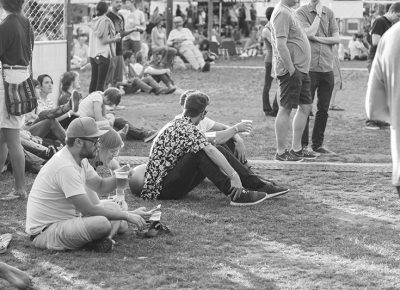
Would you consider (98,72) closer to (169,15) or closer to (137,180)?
(137,180)

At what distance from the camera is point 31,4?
1169cm

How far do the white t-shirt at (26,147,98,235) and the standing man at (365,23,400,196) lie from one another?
2.20 meters

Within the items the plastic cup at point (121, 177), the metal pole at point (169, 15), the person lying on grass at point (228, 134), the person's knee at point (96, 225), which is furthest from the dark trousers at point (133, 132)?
the metal pole at point (169, 15)

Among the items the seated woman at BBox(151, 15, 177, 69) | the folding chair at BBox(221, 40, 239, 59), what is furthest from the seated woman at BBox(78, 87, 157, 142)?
the folding chair at BBox(221, 40, 239, 59)

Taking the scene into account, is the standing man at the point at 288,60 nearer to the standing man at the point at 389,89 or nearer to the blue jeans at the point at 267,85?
the blue jeans at the point at 267,85

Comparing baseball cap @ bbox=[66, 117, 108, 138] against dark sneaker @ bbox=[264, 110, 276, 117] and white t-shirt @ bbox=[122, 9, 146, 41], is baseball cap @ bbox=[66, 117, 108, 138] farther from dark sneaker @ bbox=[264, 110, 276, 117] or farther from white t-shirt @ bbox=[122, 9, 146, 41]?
white t-shirt @ bbox=[122, 9, 146, 41]

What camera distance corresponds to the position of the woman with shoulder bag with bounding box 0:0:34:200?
6734 millimetres

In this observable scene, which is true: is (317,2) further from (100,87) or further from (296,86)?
(100,87)

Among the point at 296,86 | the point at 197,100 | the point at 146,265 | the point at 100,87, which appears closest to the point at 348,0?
the point at 100,87

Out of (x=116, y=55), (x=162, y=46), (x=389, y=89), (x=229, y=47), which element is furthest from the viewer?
(x=229, y=47)

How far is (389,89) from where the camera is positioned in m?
3.72

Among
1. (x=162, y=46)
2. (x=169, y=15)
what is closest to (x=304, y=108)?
(x=162, y=46)

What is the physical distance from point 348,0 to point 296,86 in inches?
764

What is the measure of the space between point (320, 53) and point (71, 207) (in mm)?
4435
